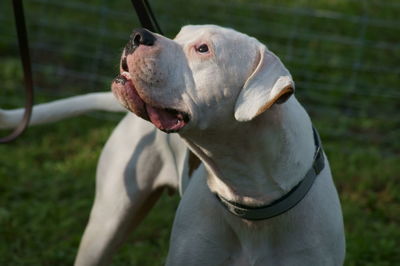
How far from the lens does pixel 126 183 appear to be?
13.5ft

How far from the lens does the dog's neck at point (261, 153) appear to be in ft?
10.2

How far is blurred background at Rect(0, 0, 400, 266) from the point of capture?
5.34 m

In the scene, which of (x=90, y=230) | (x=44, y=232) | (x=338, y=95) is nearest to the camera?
(x=90, y=230)

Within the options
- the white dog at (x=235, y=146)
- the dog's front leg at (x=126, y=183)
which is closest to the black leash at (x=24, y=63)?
the dog's front leg at (x=126, y=183)

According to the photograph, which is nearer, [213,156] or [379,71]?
[213,156]

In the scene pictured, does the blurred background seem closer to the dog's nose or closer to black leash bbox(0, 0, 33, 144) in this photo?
black leash bbox(0, 0, 33, 144)

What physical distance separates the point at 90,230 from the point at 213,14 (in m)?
4.69

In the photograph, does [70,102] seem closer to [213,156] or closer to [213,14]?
[213,156]

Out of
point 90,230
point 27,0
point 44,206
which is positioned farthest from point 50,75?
point 90,230

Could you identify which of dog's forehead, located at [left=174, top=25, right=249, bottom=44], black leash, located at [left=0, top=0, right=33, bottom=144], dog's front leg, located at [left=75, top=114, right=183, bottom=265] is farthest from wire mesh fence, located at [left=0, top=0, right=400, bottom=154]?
dog's forehead, located at [left=174, top=25, right=249, bottom=44]

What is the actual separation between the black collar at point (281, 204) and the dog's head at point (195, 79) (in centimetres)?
37

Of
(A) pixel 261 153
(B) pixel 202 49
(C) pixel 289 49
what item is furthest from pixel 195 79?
(C) pixel 289 49

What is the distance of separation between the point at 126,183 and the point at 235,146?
1.10 m

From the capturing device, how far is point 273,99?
2875 millimetres
